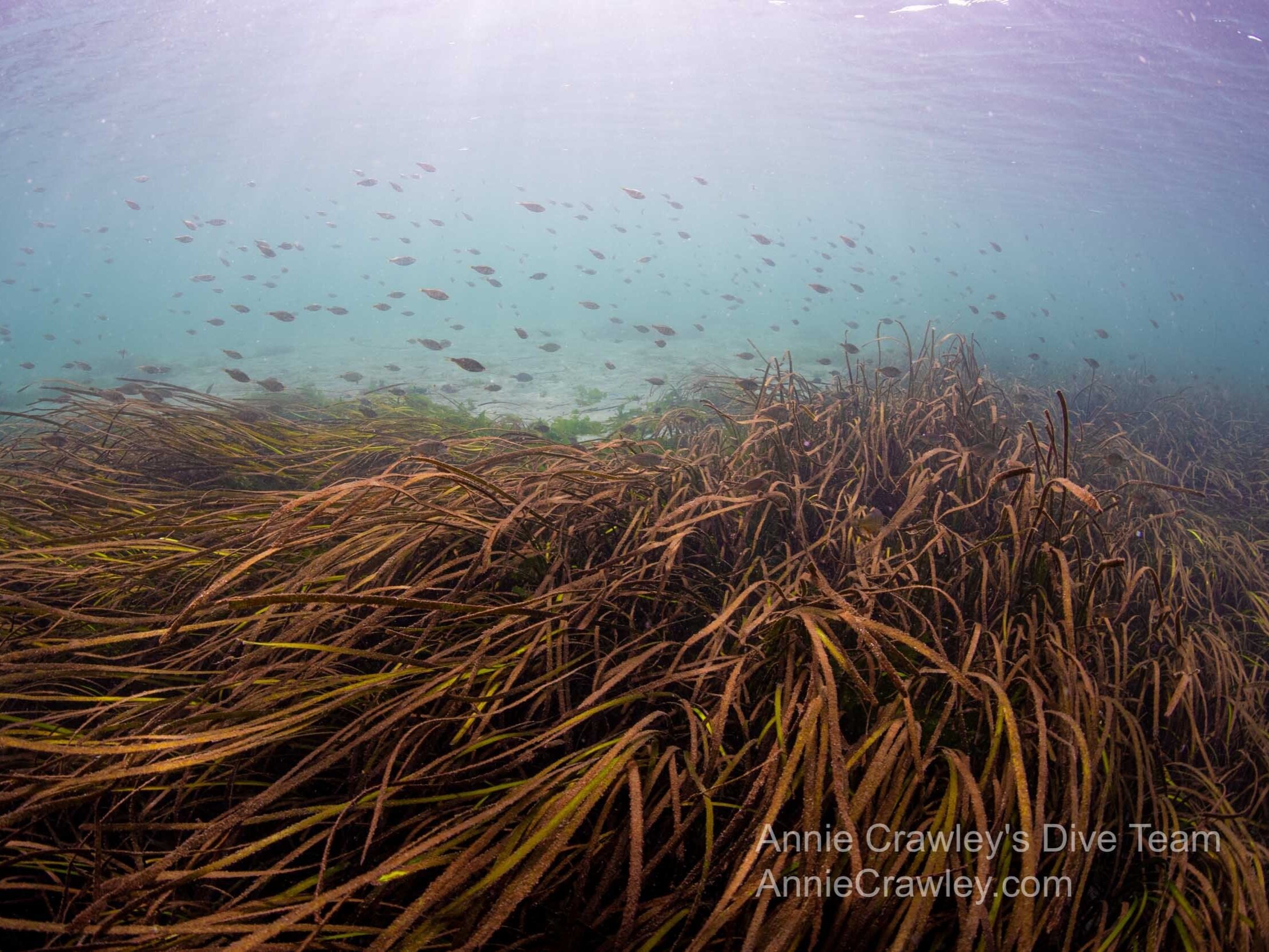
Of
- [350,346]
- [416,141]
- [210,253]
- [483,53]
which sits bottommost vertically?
[210,253]

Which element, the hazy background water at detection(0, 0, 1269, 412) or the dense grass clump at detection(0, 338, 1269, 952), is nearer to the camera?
the dense grass clump at detection(0, 338, 1269, 952)

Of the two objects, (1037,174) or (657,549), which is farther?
(1037,174)

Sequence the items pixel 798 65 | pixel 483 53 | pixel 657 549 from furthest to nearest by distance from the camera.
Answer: pixel 483 53 → pixel 798 65 → pixel 657 549

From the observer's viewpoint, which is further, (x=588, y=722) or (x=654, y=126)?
(x=654, y=126)

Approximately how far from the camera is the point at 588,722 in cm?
166

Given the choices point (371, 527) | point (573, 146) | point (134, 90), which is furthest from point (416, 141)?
point (371, 527)

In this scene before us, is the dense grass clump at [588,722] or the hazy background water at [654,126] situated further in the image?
the hazy background water at [654,126]

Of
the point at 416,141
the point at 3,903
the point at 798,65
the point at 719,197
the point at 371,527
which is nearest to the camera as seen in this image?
the point at 3,903

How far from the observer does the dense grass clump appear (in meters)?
1.15

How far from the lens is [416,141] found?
47.8 m

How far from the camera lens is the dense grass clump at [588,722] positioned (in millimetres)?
1149

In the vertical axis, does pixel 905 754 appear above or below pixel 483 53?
below

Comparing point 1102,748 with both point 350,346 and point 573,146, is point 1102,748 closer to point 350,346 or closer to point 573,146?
point 350,346

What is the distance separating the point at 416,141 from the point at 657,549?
57363 mm
